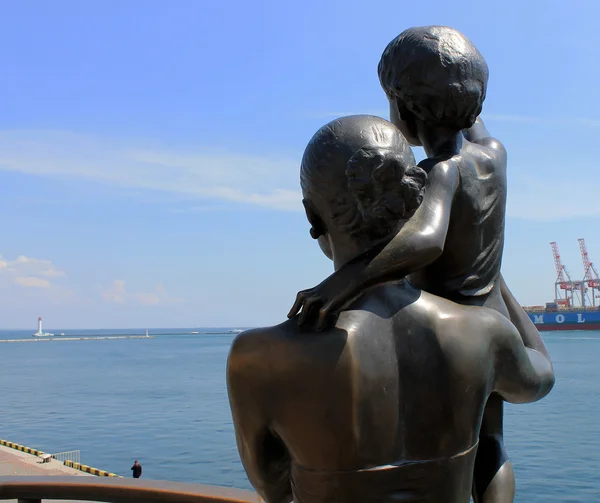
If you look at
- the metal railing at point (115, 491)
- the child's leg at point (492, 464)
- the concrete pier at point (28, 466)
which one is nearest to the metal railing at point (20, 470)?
the concrete pier at point (28, 466)

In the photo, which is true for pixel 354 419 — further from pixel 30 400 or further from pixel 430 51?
pixel 30 400

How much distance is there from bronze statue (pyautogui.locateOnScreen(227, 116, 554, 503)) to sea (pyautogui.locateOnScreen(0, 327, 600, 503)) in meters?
14.3

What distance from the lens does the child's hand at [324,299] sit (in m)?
1.70

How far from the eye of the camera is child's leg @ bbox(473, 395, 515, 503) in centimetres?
216

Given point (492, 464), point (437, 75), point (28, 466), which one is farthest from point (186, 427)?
point (437, 75)

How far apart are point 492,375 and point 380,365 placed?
400 mm

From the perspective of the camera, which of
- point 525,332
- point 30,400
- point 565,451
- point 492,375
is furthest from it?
point 30,400

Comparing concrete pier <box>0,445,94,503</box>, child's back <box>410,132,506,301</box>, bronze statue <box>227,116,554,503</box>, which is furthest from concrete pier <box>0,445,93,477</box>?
bronze statue <box>227,116,554,503</box>

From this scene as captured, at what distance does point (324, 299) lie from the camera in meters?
1.72

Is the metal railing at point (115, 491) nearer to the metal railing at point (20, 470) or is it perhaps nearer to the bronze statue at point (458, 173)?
the bronze statue at point (458, 173)

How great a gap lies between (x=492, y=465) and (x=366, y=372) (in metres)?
0.78

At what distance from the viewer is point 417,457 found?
5.80ft

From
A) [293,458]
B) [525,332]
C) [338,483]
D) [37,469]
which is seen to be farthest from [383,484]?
[37,469]

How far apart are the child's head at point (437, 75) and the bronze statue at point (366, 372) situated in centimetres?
34
